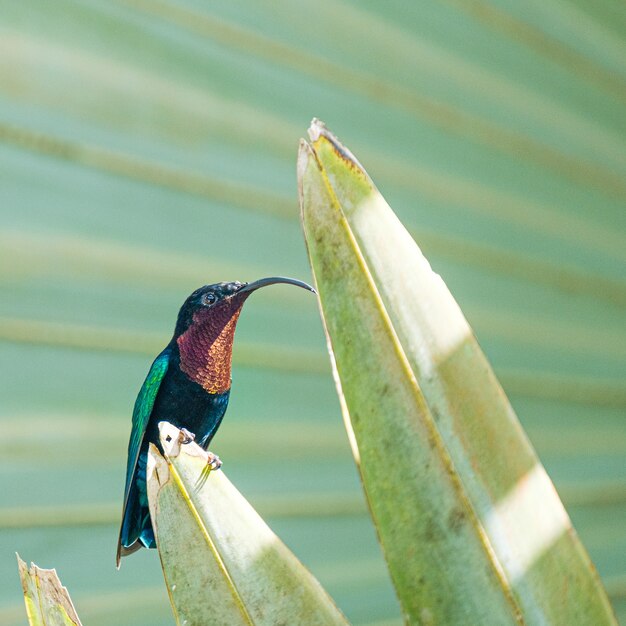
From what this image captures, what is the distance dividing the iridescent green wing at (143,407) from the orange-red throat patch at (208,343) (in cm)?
3

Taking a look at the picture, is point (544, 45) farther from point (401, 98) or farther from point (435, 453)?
point (435, 453)

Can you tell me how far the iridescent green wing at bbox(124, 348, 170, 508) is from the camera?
71 centimetres

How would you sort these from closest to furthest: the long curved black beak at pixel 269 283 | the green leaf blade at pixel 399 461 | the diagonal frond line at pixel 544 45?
the green leaf blade at pixel 399 461, the long curved black beak at pixel 269 283, the diagonal frond line at pixel 544 45

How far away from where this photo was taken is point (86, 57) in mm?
803

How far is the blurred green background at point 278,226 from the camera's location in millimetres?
772

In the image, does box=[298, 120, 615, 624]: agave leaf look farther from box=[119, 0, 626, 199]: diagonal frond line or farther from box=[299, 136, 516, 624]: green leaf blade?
box=[119, 0, 626, 199]: diagonal frond line

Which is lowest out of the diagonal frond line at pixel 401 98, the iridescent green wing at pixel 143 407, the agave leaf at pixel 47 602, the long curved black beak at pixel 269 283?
the agave leaf at pixel 47 602

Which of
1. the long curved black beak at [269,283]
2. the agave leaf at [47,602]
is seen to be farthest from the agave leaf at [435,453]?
the long curved black beak at [269,283]

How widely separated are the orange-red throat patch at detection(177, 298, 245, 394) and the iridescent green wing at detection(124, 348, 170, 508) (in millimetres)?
34

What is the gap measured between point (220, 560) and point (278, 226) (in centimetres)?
71

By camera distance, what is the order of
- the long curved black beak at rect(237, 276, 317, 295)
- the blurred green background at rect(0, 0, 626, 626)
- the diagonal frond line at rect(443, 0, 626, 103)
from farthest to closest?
the diagonal frond line at rect(443, 0, 626, 103) → the blurred green background at rect(0, 0, 626, 626) → the long curved black beak at rect(237, 276, 317, 295)

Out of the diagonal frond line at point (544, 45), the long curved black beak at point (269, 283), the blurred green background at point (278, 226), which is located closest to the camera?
the long curved black beak at point (269, 283)

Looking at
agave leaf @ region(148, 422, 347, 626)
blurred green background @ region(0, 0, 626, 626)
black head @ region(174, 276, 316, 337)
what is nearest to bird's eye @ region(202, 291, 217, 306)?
black head @ region(174, 276, 316, 337)

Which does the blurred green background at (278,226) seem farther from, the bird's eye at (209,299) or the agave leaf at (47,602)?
the agave leaf at (47,602)
